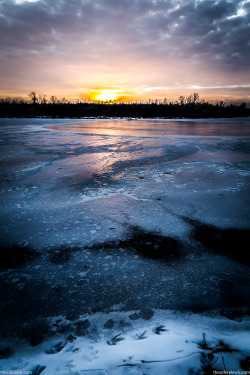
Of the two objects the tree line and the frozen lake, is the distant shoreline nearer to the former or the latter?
the tree line

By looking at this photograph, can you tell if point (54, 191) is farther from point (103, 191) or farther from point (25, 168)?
point (25, 168)

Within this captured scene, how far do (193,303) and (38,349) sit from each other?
3.39ft

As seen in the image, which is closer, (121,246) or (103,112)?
(121,246)

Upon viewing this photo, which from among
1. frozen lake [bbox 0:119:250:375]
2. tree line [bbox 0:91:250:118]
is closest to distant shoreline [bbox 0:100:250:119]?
tree line [bbox 0:91:250:118]

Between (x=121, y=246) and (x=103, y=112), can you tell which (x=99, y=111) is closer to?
(x=103, y=112)

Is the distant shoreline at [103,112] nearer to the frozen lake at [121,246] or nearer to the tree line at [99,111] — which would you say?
the tree line at [99,111]

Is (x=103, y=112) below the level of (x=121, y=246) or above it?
above

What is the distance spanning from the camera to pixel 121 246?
2.03m

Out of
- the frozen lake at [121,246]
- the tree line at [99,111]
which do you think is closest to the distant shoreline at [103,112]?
the tree line at [99,111]

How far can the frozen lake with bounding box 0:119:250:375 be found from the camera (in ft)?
4.74

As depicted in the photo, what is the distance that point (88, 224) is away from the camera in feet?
7.87

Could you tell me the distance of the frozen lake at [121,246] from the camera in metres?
1.44

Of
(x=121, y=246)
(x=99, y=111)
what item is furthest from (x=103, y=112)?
(x=121, y=246)

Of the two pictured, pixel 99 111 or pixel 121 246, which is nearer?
pixel 121 246
